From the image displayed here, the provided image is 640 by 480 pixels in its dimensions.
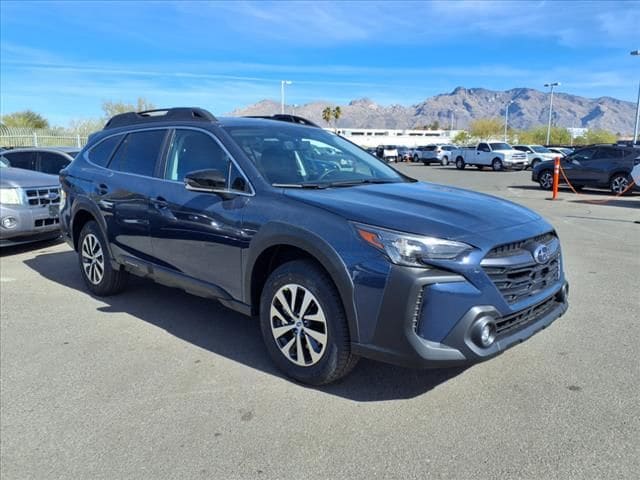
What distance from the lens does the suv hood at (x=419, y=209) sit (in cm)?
314

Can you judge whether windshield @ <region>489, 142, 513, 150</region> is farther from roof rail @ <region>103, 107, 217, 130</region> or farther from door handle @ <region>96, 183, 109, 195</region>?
door handle @ <region>96, 183, 109, 195</region>

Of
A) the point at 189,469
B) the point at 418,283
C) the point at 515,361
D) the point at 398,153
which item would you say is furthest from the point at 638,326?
the point at 398,153

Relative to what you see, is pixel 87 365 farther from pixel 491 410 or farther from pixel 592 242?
pixel 592 242

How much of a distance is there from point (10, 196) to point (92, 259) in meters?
2.90

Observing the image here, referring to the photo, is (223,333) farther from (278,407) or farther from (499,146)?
(499,146)

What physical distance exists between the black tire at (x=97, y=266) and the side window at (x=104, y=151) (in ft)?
2.14

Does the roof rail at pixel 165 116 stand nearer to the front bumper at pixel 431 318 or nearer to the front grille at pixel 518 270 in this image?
the front bumper at pixel 431 318

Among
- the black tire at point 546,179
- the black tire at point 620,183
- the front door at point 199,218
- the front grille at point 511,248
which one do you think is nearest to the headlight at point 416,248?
the front grille at point 511,248

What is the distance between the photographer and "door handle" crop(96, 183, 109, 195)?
527 cm

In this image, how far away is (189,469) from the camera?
2768mm

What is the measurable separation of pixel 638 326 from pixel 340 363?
2941mm

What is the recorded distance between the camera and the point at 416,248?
118 inches

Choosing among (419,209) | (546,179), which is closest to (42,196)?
(419,209)

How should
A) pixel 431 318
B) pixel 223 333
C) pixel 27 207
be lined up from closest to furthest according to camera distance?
pixel 431 318
pixel 223 333
pixel 27 207
